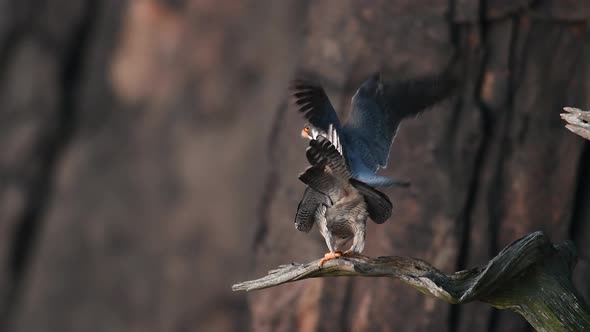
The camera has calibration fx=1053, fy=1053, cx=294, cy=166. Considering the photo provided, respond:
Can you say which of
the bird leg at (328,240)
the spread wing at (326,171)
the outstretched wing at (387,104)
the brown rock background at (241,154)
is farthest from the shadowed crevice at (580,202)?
the spread wing at (326,171)

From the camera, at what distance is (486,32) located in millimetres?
4758

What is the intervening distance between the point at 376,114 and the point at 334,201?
1.64ft

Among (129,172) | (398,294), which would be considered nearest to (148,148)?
(129,172)

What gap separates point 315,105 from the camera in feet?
11.6

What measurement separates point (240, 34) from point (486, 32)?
2090 millimetres

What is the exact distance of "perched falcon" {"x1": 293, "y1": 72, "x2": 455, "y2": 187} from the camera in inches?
142

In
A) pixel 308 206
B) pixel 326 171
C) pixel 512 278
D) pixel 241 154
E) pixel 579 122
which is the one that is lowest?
pixel 512 278

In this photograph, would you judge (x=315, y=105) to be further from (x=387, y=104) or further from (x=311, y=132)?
(x=387, y=104)

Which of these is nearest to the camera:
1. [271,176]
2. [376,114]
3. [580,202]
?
[376,114]

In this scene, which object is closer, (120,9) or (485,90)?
(485,90)

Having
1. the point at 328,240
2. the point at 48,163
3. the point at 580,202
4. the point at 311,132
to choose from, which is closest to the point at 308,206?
the point at 328,240

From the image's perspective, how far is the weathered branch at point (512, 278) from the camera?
11.0ft

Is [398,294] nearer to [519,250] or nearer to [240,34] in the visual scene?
[519,250]

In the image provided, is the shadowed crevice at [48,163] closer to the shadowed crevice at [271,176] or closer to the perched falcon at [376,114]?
the shadowed crevice at [271,176]
